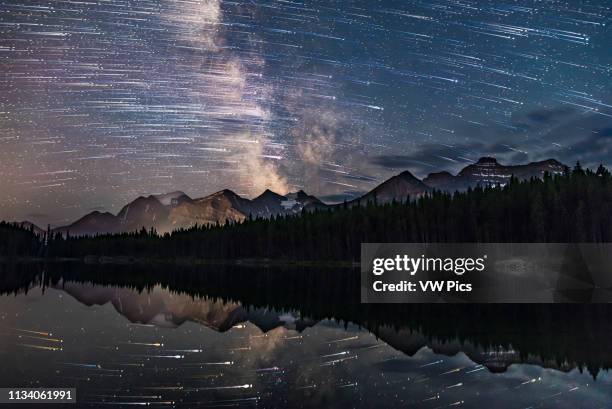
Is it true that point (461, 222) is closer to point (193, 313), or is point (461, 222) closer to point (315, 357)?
point (193, 313)

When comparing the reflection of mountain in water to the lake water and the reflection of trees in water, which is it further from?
the reflection of trees in water

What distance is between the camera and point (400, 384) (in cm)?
1535

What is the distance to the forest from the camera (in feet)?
295

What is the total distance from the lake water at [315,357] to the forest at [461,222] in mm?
62732

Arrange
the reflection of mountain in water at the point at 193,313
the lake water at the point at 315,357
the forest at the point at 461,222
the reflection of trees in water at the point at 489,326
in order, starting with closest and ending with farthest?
the lake water at the point at 315,357 → the reflection of trees in water at the point at 489,326 → the reflection of mountain in water at the point at 193,313 → the forest at the point at 461,222

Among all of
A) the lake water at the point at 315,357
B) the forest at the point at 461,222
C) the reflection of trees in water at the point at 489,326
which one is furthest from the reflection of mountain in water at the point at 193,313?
the forest at the point at 461,222

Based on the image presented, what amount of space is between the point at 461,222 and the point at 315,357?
10066cm

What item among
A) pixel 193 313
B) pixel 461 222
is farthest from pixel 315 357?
pixel 461 222

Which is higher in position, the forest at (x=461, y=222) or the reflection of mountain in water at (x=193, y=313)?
the forest at (x=461, y=222)

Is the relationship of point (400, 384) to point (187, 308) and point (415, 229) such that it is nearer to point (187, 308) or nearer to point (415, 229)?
point (187, 308)

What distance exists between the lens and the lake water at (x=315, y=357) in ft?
46.2

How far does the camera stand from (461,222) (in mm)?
113688

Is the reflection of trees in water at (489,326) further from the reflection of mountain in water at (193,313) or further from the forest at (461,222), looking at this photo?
the forest at (461,222)

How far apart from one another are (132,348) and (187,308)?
51.8ft
